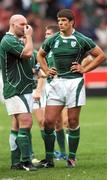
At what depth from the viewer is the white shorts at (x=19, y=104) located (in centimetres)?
1153

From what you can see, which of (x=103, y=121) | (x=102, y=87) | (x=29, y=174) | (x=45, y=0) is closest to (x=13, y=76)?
(x=29, y=174)

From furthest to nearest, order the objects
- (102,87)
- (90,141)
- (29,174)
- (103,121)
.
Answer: (102,87), (103,121), (90,141), (29,174)

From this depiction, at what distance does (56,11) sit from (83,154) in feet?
44.7

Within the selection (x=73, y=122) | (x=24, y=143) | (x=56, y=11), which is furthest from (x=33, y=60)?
(x=56, y=11)

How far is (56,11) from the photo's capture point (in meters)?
26.8

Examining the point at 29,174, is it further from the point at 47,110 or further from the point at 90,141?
the point at 90,141

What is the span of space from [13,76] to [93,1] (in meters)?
16.4

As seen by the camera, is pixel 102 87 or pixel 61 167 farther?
pixel 102 87

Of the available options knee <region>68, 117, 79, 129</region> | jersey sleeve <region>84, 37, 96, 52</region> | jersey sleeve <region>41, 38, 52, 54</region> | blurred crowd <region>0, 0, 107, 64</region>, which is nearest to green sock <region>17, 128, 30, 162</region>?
knee <region>68, 117, 79, 129</region>

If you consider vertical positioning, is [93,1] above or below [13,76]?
above

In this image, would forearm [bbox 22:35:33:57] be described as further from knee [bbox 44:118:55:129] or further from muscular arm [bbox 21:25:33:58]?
knee [bbox 44:118:55:129]

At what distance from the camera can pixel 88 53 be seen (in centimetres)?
1214

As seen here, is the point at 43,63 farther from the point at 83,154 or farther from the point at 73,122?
the point at 83,154

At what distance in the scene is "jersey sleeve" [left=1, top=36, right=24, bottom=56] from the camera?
1138 cm
